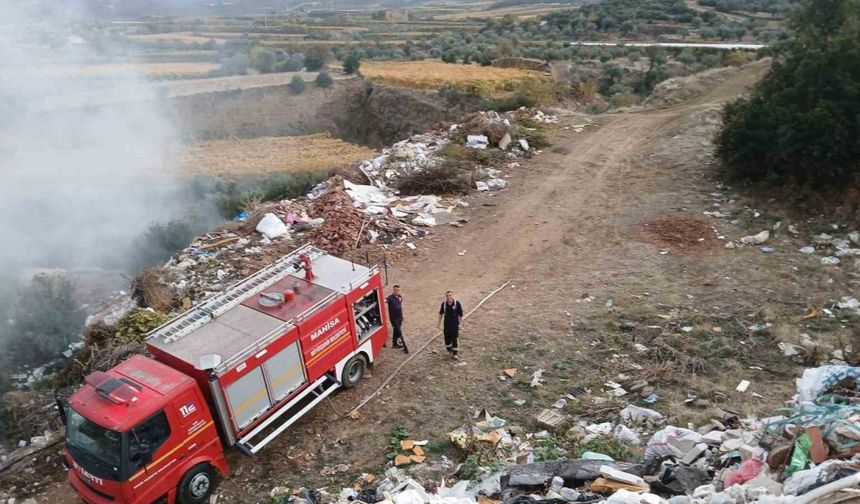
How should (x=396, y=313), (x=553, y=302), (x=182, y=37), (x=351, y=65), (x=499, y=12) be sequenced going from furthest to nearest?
(x=499, y=12) → (x=351, y=65) → (x=182, y=37) → (x=553, y=302) → (x=396, y=313)

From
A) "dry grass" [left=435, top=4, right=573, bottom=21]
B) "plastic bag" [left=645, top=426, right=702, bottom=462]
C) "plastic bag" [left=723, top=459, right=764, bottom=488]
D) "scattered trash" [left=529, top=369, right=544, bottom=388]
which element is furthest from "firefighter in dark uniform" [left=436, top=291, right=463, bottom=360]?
"dry grass" [left=435, top=4, right=573, bottom=21]

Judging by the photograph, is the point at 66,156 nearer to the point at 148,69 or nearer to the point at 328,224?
the point at 148,69

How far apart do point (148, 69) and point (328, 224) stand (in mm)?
24838

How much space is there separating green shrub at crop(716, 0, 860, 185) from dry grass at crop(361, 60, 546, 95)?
15.8 meters

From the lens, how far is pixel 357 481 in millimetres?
7242

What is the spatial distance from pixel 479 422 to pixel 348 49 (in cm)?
5054

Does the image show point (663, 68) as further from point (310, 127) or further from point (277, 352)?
point (277, 352)

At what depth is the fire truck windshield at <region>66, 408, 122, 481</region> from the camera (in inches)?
243

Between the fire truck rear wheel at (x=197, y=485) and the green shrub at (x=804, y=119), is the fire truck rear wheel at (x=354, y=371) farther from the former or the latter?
the green shrub at (x=804, y=119)

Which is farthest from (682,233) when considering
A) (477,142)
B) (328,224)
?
(328,224)

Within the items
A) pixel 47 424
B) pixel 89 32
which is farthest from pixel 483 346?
pixel 89 32

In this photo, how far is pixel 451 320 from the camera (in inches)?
361

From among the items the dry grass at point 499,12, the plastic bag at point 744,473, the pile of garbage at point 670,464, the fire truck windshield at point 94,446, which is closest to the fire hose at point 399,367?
the pile of garbage at point 670,464

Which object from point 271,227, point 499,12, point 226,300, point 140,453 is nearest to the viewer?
point 140,453
